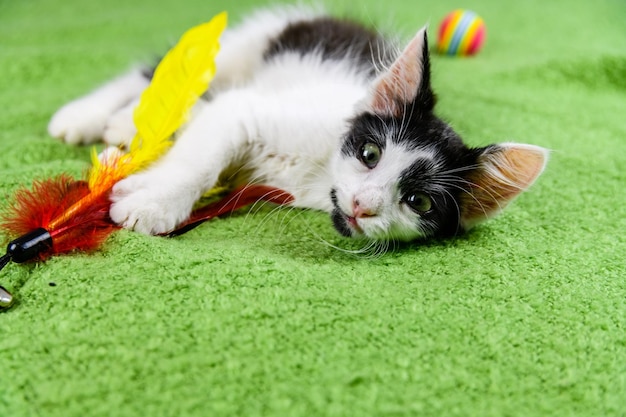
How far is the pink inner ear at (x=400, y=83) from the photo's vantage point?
1260 mm

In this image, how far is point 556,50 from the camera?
8.89 feet

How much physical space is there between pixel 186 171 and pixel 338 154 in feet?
1.23

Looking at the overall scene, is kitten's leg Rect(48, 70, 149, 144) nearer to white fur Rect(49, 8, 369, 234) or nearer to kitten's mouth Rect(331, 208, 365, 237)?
white fur Rect(49, 8, 369, 234)

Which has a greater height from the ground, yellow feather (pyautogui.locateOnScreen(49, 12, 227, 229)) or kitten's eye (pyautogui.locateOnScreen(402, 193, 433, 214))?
yellow feather (pyautogui.locateOnScreen(49, 12, 227, 229))

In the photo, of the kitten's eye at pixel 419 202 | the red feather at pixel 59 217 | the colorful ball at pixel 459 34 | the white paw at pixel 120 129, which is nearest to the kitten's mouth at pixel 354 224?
the kitten's eye at pixel 419 202

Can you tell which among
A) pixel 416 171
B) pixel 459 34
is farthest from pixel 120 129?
pixel 459 34

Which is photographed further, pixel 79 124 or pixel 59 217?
pixel 79 124

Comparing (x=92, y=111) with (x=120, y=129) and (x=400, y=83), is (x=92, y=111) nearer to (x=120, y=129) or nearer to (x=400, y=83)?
(x=120, y=129)

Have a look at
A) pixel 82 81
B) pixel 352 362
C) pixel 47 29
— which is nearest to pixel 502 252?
pixel 352 362

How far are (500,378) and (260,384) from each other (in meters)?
0.38

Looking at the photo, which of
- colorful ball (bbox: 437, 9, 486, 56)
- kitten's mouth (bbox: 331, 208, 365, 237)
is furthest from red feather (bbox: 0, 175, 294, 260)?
colorful ball (bbox: 437, 9, 486, 56)

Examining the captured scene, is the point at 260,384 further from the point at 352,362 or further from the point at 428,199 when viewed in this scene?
the point at 428,199

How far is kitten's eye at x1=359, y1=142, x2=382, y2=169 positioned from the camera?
1258 millimetres

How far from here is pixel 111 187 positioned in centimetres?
122
